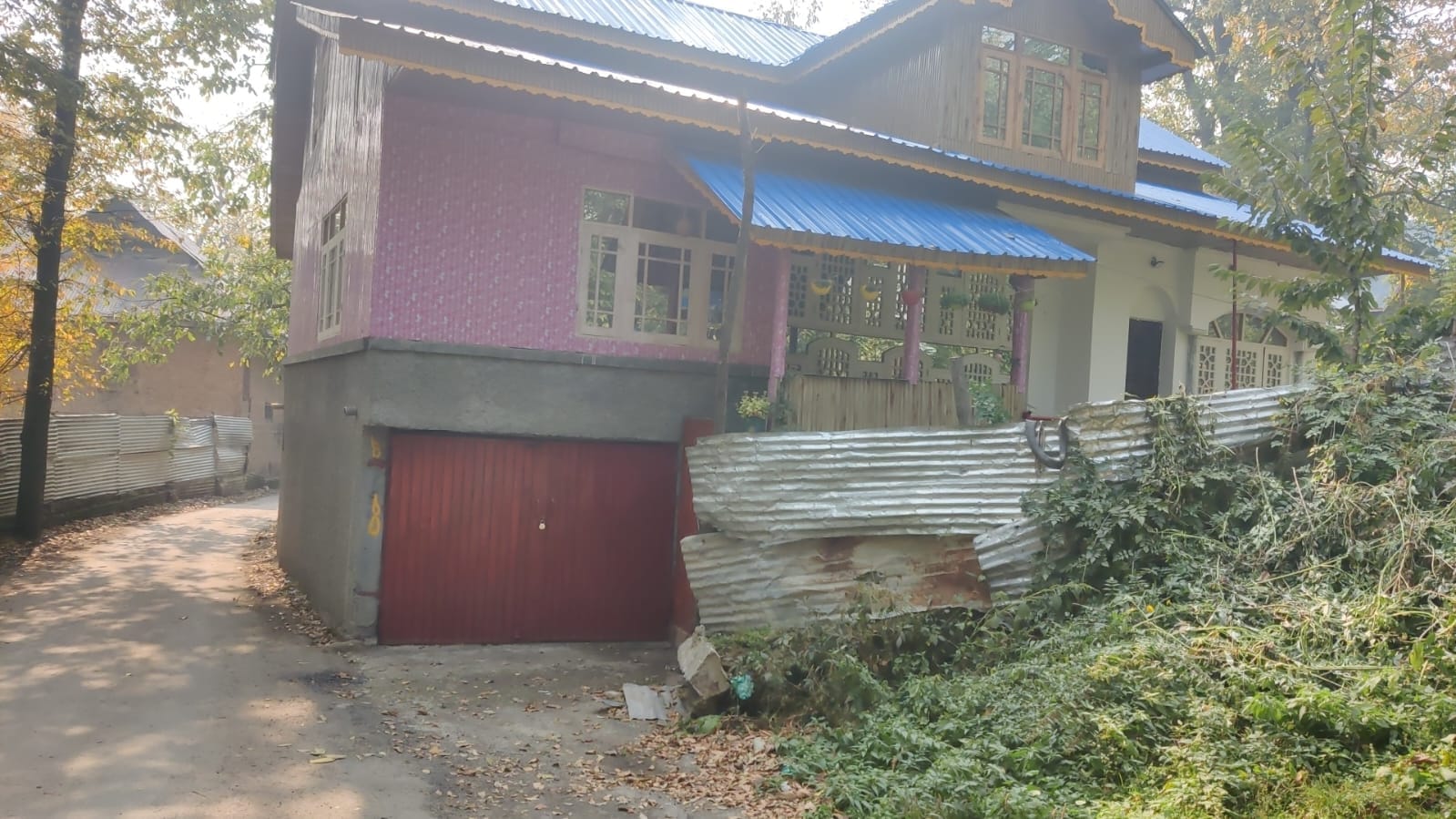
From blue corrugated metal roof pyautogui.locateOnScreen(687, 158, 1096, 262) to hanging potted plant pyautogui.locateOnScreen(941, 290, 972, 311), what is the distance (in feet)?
3.02

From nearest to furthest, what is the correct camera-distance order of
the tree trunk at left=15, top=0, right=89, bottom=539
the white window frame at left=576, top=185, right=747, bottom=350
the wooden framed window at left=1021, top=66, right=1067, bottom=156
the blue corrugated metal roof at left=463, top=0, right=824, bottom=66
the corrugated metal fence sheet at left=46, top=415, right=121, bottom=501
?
the white window frame at left=576, top=185, right=747, bottom=350
the wooden framed window at left=1021, top=66, right=1067, bottom=156
the blue corrugated metal roof at left=463, top=0, right=824, bottom=66
the tree trunk at left=15, top=0, right=89, bottom=539
the corrugated metal fence sheet at left=46, top=415, right=121, bottom=501

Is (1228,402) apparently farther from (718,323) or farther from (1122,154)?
(1122,154)

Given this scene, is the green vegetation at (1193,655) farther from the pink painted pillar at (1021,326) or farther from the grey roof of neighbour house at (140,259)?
the grey roof of neighbour house at (140,259)

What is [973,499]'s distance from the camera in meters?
7.29

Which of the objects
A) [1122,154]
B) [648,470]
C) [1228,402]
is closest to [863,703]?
[1228,402]

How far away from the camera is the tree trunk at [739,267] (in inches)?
318

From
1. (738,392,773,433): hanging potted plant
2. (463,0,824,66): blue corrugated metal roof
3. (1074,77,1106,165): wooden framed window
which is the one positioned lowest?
(738,392,773,433): hanging potted plant

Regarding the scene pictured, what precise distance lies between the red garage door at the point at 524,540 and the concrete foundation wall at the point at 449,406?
229mm

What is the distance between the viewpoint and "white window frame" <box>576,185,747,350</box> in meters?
9.47

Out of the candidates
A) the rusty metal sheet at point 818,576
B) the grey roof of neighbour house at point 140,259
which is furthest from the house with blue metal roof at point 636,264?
the grey roof of neighbour house at point 140,259

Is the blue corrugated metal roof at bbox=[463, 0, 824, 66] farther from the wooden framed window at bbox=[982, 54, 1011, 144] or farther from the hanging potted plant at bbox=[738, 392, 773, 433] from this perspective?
the hanging potted plant at bbox=[738, 392, 773, 433]

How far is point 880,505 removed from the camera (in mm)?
7469

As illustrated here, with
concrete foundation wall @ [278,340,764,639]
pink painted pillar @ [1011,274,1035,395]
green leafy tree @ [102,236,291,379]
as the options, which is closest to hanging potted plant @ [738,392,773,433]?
concrete foundation wall @ [278,340,764,639]

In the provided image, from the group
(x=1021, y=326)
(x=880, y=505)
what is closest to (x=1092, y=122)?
(x=1021, y=326)
